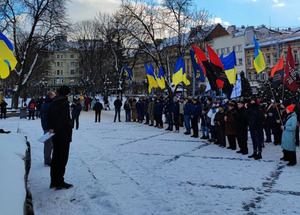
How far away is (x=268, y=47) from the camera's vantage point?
5391 centimetres

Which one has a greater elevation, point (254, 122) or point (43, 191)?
point (254, 122)

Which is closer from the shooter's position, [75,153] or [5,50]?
[5,50]

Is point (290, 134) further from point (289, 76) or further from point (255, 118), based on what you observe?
point (289, 76)

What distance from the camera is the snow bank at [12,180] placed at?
273cm

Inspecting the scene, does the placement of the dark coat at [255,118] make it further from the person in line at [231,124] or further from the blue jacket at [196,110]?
the blue jacket at [196,110]

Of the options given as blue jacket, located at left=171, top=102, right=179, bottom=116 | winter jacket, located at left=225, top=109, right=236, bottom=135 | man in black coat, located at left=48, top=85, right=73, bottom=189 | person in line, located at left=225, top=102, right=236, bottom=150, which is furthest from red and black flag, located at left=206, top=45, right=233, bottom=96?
man in black coat, located at left=48, top=85, right=73, bottom=189

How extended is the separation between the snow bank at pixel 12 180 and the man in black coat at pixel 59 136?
25.4 inches

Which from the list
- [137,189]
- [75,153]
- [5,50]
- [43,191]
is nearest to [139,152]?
[75,153]

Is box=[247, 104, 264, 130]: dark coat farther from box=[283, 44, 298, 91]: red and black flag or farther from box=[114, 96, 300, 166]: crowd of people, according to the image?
box=[283, 44, 298, 91]: red and black flag

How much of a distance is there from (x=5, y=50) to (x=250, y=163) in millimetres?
7328

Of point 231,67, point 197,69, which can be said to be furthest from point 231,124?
point 197,69

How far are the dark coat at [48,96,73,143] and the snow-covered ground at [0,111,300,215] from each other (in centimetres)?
→ 103

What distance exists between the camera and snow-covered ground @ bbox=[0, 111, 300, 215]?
14.9ft

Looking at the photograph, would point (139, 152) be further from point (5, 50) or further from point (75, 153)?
point (5, 50)
